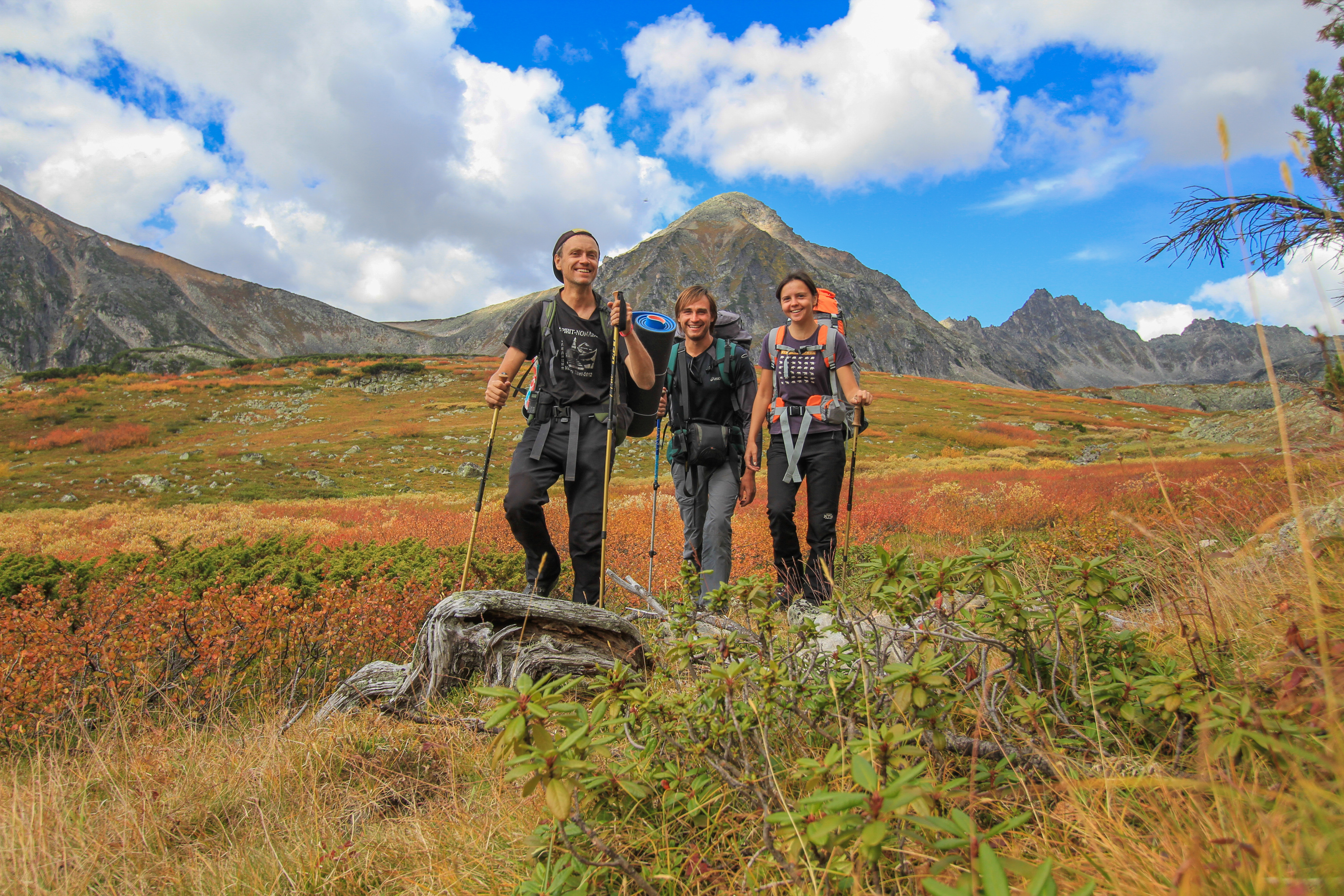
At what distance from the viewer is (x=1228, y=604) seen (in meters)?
2.77

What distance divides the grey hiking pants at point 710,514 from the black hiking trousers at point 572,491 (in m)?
1.10

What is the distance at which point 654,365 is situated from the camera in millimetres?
5355

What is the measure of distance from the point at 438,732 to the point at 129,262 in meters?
182

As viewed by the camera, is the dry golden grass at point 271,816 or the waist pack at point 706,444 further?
the waist pack at point 706,444

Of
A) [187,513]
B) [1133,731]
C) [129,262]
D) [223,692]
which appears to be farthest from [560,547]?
[129,262]

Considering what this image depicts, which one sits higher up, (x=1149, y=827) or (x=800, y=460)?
(x=800, y=460)

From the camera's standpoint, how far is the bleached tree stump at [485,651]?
137 inches

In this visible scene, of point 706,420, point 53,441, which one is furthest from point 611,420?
point 53,441

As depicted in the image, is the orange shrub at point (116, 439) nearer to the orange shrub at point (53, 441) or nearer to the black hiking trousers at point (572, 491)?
the orange shrub at point (53, 441)

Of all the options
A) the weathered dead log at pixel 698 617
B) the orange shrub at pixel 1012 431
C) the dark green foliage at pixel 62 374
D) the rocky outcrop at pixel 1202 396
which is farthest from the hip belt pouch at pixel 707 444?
the rocky outcrop at pixel 1202 396

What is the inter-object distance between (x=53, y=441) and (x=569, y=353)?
106 feet

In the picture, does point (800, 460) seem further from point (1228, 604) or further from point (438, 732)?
point (438, 732)

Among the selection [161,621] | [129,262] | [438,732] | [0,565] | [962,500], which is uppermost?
[129,262]

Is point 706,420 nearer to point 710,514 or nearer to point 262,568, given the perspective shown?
point 710,514
